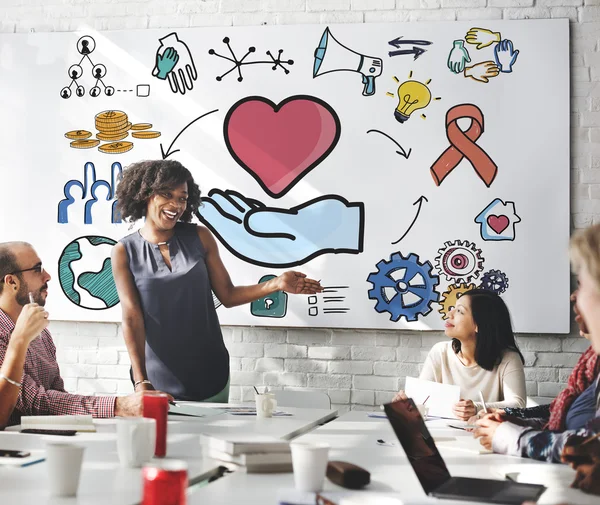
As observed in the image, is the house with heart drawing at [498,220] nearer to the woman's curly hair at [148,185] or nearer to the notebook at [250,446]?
the woman's curly hair at [148,185]

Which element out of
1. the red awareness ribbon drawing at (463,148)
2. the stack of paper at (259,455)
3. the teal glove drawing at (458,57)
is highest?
the teal glove drawing at (458,57)

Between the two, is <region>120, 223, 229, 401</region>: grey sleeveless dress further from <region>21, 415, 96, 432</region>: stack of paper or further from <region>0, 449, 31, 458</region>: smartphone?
<region>0, 449, 31, 458</region>: smartphone

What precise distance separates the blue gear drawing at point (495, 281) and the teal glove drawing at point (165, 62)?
1.99 meters

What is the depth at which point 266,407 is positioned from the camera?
2.79 meters

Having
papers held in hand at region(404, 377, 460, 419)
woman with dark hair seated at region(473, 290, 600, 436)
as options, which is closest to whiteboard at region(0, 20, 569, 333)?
papers held in hand at region(404, 377, 460, 419)

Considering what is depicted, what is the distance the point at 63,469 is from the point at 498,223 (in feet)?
9.15

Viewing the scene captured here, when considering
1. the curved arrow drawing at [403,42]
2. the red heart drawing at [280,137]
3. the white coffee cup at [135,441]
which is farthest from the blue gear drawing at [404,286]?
the white coffee cup at [135,441]

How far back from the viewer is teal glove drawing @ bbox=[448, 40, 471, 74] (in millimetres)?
3871

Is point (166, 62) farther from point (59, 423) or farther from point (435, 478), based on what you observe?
point (435, 478)

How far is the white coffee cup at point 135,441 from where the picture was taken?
1743 mm

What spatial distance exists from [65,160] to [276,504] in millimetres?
3127

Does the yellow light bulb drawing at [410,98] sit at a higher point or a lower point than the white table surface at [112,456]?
higher

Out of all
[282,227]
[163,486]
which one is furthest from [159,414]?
[282,227]

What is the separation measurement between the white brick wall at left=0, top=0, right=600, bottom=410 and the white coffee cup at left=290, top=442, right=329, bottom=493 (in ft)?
7.63
